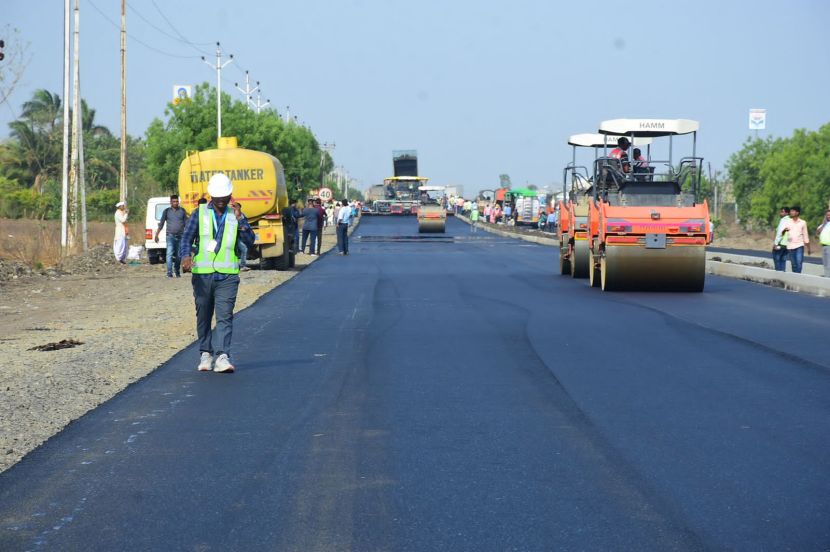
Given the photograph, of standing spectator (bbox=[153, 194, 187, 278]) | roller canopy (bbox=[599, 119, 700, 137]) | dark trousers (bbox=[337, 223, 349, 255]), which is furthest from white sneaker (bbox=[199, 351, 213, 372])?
dark trousers (bbox=[337, 223, 349, 255])

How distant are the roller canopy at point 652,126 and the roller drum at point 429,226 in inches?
1687

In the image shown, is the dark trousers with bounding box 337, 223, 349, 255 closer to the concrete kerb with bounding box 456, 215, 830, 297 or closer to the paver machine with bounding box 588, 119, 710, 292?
the concrete kerb with bounding box 456, 215, 830, 297

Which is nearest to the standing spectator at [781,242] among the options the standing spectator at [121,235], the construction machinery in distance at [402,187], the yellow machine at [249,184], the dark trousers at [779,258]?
the dark trousers at [779,258]

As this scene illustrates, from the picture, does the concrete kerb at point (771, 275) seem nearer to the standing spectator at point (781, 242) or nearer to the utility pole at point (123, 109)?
the standing spectator at point (781, 242)

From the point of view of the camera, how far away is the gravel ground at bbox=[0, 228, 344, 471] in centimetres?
912

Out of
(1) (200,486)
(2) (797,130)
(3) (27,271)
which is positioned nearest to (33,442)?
(1) (200,486)

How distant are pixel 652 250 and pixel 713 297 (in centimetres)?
130

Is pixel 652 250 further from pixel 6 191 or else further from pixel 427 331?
pixel 6 191

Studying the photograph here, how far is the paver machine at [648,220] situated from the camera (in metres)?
21.1

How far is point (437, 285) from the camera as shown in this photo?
24.0 meters

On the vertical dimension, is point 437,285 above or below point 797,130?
below

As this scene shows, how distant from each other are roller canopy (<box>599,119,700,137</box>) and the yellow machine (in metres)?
8.57

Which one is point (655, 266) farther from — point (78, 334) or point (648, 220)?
point (78, 334)

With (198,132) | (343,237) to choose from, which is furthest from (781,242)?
(198,132)
